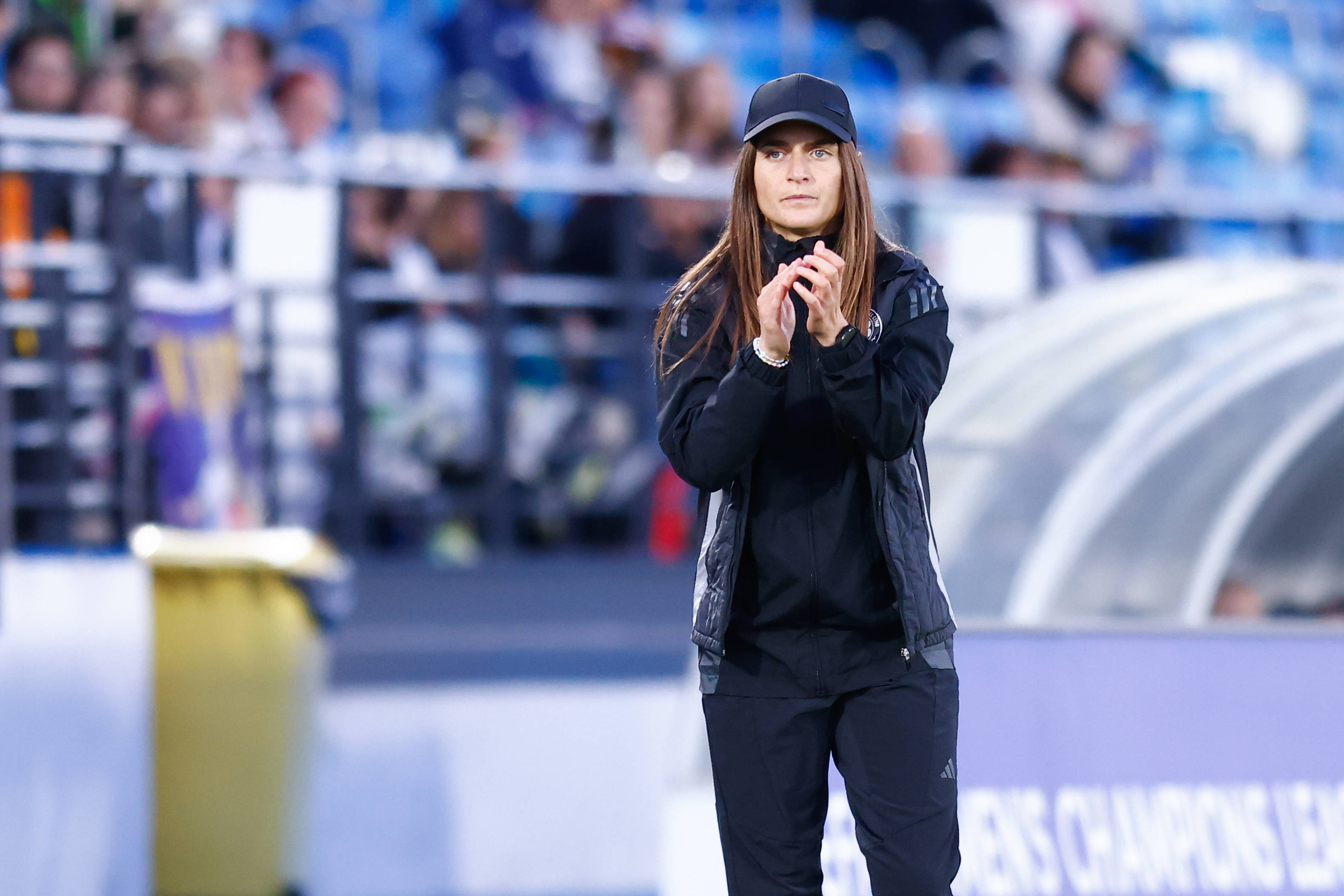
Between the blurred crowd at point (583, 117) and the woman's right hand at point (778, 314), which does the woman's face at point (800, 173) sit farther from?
the blurred crowd at point (583, 117)

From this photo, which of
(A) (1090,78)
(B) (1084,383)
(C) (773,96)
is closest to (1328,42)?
(A) (1090,78)

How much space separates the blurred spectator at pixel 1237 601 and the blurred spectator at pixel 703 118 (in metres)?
3.49

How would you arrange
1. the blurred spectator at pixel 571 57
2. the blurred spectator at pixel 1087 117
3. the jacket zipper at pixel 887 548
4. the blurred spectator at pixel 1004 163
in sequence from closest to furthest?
the jacket zipper at pixel 887 548
the blurred spectator at pixel 571 57
the blurred spectator at pixel 1004 163
the blurred spectator at pixel 1087 117

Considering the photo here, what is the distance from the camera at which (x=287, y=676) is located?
453cm

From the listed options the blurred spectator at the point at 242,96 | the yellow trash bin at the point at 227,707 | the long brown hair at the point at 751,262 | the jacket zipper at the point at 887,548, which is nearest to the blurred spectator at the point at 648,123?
the blurred spectator at the point at 242,96

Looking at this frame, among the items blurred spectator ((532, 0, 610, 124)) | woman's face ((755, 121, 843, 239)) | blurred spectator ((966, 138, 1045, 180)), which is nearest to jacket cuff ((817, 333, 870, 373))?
woman's face ((755, 121, 843, 239))

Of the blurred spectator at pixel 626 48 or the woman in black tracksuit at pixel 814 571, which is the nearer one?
the woman in black tracksuit at pixel 814 571

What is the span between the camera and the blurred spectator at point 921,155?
24.0 ft

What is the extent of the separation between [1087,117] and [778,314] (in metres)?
6.53

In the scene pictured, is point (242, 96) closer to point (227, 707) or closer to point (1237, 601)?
point (227, 707)

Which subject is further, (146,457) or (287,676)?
(146,457)

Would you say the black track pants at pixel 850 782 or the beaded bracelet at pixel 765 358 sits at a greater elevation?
the beaded bracelet at pixel 765 358

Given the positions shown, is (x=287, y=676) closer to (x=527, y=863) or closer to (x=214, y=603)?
(x=214, y=603)

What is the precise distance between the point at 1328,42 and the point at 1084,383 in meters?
7.33
